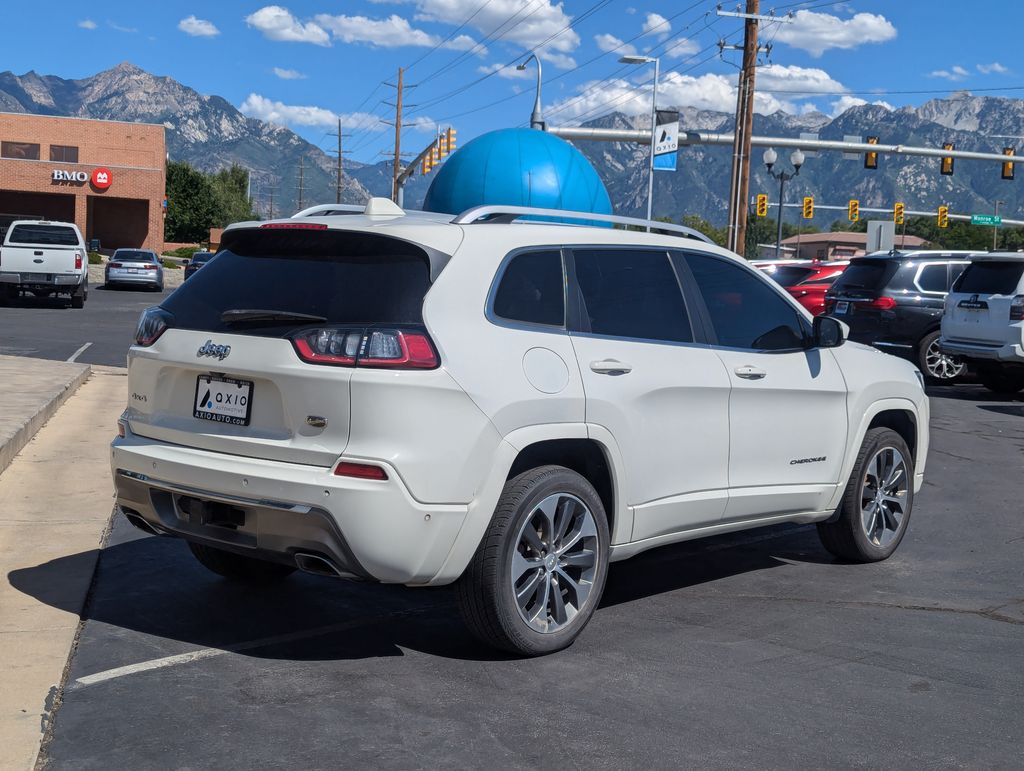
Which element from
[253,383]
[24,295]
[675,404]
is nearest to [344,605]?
[253,383]

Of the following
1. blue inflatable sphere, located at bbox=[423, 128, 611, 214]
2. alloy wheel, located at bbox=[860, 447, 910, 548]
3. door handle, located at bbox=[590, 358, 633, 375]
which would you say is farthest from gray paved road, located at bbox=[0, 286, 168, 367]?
door handle, located at bbox=[590, 358, 633, 375]

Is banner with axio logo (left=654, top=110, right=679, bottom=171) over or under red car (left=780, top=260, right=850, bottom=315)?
over

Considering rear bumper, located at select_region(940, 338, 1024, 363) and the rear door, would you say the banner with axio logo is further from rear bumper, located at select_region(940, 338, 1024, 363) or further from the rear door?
the rear door

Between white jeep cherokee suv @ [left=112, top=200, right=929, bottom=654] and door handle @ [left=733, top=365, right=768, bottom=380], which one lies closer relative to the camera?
white jeep cherokee suv @ [left=112, top=200, right=929, bottom=654]

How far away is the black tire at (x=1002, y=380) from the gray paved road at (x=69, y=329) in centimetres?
1216

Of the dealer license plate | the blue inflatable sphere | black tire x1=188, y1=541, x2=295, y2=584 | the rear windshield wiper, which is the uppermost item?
the blue inflatable sphere

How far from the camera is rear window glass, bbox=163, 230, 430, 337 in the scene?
456 centimetres

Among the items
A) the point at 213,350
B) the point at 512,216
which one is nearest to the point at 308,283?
the point at 213,350

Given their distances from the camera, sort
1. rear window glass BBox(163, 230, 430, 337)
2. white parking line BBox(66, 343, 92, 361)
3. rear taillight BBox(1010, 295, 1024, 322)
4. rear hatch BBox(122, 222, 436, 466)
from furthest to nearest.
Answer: white parking line BBox(66, 343, 92, 361), rear taillight BBox(1010, 295, 1024, 322), rear window glass BBox(163, 230, 430, 337), rear hatch BBox(122, 222, 436, 466)

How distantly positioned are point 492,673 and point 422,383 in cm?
120

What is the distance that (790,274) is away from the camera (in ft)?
81.1

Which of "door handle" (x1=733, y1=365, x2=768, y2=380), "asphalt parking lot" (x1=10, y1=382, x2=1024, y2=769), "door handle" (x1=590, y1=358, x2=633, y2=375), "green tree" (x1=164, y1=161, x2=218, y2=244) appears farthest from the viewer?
"green tree" (x1=164, y1=161, x2=218, y2=244)

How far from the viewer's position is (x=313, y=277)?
474 cm

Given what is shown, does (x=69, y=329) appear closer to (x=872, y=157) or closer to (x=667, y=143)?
(x=667, y=143)
